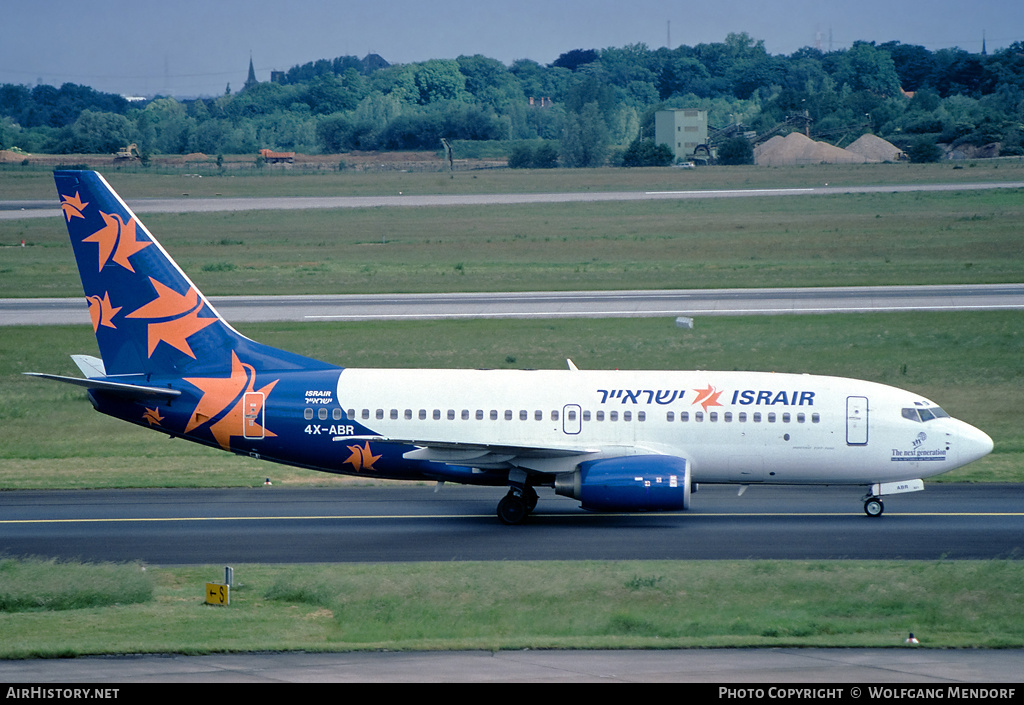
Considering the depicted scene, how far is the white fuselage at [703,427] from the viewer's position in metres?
29.4

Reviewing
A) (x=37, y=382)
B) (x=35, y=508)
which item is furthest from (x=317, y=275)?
(x=35, y=508)

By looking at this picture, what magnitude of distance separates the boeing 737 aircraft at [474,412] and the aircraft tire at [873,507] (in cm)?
5

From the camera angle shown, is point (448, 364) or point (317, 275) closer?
point (448, 364)

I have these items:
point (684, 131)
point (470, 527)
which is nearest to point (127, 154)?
point (684, 131)

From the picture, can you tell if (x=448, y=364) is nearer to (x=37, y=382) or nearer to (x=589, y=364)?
(x=589, y=364)

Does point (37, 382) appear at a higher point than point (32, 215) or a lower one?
lower

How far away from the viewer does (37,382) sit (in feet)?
163

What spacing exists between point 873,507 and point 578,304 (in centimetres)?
3386

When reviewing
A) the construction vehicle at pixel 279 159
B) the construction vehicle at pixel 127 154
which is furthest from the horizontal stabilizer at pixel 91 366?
the construction vehicle at pixel 279 159

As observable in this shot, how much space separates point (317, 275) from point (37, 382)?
28369mm

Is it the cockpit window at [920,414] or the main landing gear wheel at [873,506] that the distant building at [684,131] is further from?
the main landing gear wheel at [873,506]

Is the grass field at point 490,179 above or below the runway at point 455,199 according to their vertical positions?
above

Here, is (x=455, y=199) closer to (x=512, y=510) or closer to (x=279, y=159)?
(x=279, y=159)
